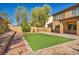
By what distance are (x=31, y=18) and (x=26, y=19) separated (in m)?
0.23

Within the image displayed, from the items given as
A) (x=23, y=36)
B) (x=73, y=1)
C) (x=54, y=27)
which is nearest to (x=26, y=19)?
(x=23, y=36)

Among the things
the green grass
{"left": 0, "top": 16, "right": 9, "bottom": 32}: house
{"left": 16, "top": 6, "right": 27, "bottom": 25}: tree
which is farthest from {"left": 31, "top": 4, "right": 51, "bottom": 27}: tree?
{"left": 0, "top": 16, "right": 9, "bottom": 32}: house

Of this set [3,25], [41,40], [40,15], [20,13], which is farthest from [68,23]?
[3,25]

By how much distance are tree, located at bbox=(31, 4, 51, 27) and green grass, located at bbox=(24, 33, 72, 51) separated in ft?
1.89

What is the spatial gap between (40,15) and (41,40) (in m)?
1.24

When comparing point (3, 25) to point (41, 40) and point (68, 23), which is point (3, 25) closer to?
point (41, 40)

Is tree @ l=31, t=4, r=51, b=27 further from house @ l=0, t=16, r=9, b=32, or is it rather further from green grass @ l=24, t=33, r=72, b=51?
house @ l=0, t=16, r=9, b=32

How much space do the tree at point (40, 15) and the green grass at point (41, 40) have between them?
577 mm

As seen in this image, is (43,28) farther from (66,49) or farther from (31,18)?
(66,49)

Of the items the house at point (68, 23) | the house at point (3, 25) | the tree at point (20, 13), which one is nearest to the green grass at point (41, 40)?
the house at point (68, 23)

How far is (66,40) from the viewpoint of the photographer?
9297 millimetres

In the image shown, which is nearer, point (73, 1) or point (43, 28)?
point (73, 1)

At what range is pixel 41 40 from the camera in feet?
29.0

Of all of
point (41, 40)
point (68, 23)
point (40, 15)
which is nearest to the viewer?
point (41, 40)
